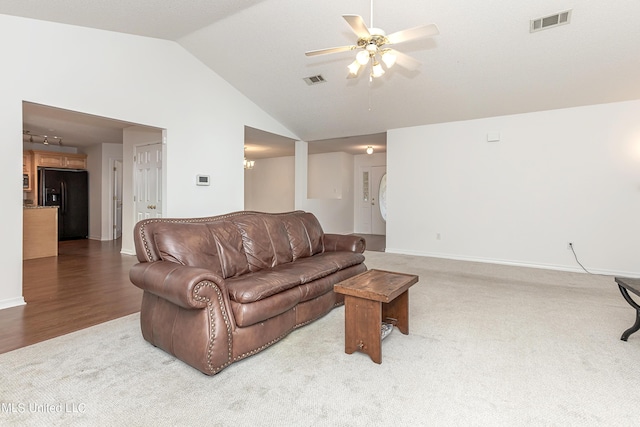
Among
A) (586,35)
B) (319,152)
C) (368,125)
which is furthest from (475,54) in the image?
(319,152)

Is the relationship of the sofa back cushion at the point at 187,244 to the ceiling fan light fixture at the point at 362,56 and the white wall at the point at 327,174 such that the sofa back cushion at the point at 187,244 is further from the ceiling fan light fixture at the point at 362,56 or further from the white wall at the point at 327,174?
the white wall at the point at 327,174

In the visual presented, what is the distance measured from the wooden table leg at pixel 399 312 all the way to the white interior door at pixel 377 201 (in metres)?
6.64

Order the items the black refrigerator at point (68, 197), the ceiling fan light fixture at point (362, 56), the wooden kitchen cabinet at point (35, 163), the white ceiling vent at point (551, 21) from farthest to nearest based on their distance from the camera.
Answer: the black refrigerator at point (68, 197) < the wooden kitchen cabinet at point (35, 163) < the white ceiling vent at point (551, 21) < the ceiling fan light fixture at point (362, 56)

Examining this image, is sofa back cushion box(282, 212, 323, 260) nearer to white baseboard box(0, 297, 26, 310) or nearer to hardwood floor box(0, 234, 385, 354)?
hardwood floor box(0, 234, 385, 354)

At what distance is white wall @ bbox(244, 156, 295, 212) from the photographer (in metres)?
9.47

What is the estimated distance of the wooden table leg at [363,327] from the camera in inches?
81.4

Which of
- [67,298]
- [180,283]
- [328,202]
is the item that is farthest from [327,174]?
[180,283]

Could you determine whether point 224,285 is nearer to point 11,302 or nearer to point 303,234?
point 303,234

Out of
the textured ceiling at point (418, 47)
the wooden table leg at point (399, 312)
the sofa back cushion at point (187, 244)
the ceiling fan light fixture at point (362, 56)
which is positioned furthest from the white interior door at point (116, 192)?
the wooden table leg at point (399, 312)

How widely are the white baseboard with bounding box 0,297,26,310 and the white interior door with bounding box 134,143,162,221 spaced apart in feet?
7.29

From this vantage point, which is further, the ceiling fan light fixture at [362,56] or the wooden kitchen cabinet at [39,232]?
the wooden kitchen cabinet at [39,232]

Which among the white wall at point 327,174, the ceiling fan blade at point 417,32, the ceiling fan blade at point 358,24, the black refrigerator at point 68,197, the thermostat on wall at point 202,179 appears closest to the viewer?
the ceiling fan blade at point 358,24

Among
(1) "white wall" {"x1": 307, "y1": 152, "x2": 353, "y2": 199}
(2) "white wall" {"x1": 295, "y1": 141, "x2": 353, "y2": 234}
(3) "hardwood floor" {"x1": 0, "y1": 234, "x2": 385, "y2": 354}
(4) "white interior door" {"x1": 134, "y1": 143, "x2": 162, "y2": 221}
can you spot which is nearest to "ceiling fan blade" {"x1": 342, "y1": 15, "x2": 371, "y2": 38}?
(3) "hardwood floor" {"x1": 0, "y1": 234, "x2": 385, "y2": 354}

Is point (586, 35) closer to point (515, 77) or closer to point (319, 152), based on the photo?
point (515, 77)
